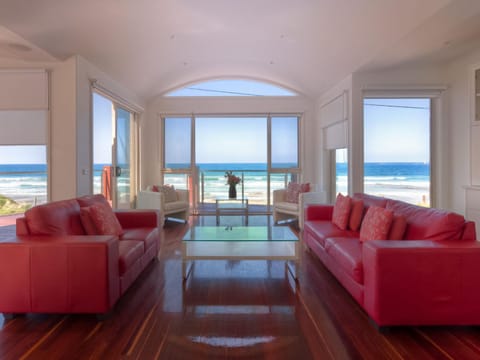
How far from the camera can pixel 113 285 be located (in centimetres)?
215

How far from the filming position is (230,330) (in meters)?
1.97

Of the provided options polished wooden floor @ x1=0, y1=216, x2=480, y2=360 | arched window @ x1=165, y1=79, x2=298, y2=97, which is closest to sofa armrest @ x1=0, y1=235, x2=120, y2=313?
polished wooden floor @ x1=0, y1=216, x2=480, y2=360

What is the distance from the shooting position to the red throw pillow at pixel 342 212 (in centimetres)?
328

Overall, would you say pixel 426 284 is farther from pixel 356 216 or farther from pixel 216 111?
pixel 216 111

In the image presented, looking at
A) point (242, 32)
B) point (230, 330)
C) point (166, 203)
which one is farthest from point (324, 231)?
point (166, 203)

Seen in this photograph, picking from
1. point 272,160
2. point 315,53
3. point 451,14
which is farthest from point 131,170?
point 451,14

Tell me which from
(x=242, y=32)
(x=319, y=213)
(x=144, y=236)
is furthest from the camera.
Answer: (x=242, y=32)

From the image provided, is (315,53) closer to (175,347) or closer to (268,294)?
(268,294)

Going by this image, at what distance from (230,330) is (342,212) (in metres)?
1.97

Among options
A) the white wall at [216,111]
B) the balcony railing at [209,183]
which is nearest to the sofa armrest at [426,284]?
the balcony railing at [209,183]

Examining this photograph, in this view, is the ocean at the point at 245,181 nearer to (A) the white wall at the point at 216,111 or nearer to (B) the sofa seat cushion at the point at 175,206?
(A) the white wall at the point at 216,111

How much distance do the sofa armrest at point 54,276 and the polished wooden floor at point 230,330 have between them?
14 cm

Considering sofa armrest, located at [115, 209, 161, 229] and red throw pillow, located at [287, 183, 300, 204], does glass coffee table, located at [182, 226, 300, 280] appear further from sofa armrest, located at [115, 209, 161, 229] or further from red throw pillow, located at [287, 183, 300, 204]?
red throw pillow, located at [287, 183, 300, 204]

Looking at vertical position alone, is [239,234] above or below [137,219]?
below
